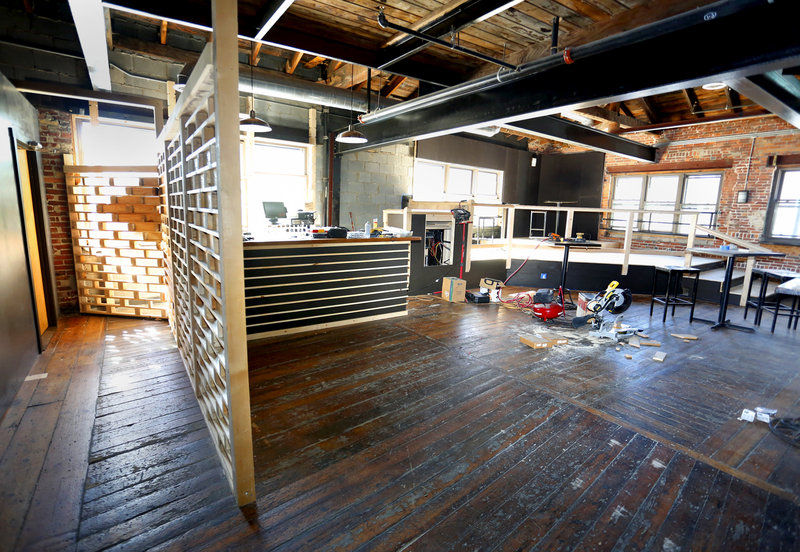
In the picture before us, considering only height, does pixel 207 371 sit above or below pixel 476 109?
below

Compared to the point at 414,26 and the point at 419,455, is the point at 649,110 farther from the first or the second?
the point at 419,455

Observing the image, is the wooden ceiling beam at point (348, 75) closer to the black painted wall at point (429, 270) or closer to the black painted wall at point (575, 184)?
the black painted wall at point (429, 270)

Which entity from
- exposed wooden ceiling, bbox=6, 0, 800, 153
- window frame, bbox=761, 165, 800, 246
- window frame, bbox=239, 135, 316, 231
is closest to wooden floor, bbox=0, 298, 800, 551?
exposed wooden ceiling, bbox=6, 0, 800, 153

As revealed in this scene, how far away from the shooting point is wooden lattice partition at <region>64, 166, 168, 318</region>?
15.9 ft

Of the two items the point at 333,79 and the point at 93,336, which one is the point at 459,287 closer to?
the point at 333,79

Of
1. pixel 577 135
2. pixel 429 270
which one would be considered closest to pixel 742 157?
pixel 577 135

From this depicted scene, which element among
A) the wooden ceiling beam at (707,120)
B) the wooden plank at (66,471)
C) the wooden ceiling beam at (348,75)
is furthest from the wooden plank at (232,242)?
the wooden ceiling beam at (707,120)

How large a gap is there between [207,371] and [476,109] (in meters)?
3.85

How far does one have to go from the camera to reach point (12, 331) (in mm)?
3070

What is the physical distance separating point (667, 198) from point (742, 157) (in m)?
1.62

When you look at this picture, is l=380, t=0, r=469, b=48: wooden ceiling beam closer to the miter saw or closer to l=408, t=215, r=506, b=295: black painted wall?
l=408, t=215, r=506, b=295: black painted wall

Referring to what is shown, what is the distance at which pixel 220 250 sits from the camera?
5.82 ft

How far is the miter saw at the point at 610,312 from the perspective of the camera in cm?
482

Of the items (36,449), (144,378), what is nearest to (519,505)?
(36,449)
